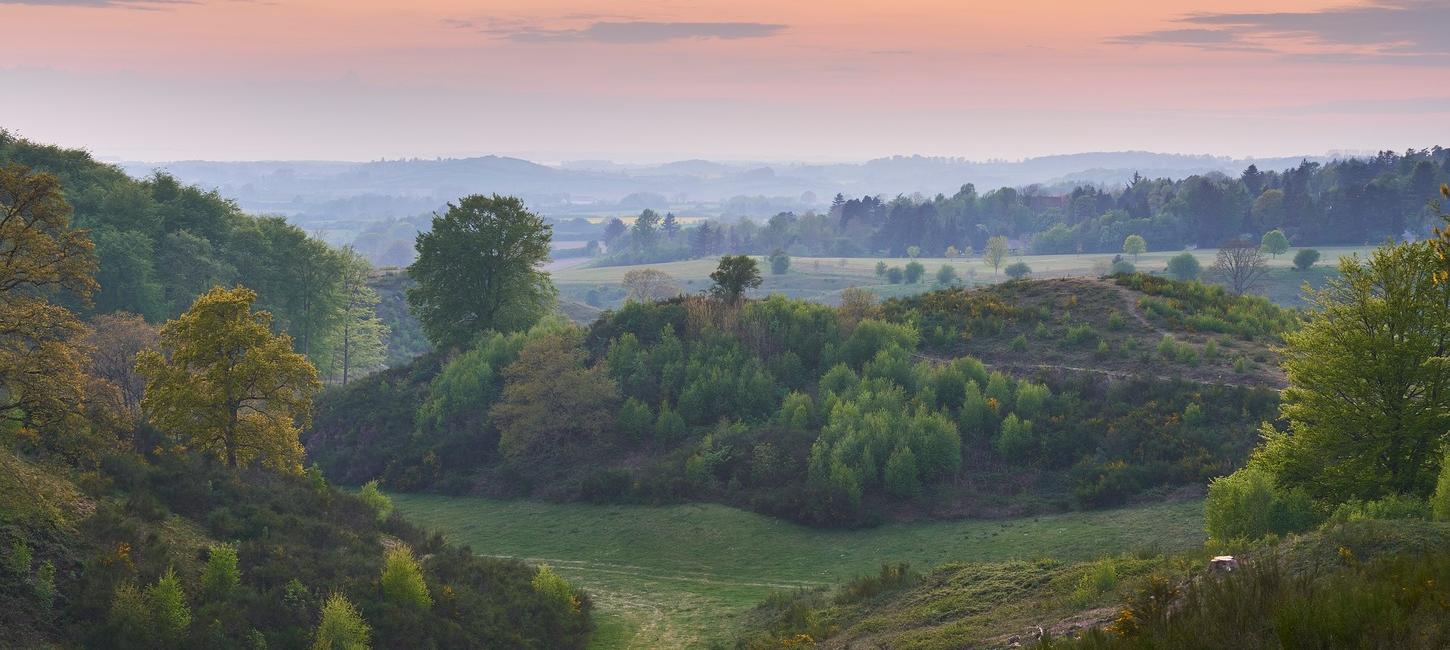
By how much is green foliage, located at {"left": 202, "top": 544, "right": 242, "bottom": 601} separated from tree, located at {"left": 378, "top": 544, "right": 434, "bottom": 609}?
2942mm

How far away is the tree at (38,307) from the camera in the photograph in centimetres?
2120

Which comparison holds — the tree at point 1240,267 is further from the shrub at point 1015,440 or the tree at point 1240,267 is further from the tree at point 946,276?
the shrub at point 1015,440

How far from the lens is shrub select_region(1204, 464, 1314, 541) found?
21.3 metres

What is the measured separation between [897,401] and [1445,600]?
28631 mm

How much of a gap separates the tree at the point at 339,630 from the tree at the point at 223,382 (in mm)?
10020

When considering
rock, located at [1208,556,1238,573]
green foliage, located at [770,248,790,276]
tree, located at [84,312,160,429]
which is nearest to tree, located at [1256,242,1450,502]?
rock, located at [1208,556,1238,573]

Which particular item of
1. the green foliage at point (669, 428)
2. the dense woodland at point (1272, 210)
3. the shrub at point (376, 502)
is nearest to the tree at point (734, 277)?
the green foliage at point (669, 428)

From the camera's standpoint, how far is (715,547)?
108 feet

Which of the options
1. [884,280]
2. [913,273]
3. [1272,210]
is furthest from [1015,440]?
[1272,210]

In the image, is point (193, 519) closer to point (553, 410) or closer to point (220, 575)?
point (220, 575)

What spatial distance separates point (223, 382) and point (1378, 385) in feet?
90.8

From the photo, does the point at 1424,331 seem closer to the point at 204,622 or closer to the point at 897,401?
the point at 897,401

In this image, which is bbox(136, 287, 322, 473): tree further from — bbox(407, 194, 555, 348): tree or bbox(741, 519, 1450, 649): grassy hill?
bbox(407, 194, 555, 348): tree

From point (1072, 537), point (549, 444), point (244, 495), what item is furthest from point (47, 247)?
point (1072, 537)
